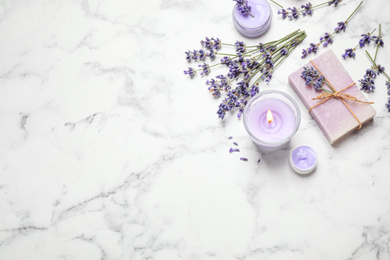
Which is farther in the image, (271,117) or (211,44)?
(211,44)

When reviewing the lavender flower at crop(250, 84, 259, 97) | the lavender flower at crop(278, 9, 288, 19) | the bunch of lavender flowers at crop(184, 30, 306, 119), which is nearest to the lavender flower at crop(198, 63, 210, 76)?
the bunch of lavender flowers at crop(184, 30, 306, 119)

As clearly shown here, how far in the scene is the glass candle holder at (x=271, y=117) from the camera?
1.25 metres

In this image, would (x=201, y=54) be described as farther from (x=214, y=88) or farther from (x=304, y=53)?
(x=304, y=53)

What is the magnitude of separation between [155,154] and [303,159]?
0.40 metres

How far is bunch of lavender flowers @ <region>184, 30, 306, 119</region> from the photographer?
1.30 meters

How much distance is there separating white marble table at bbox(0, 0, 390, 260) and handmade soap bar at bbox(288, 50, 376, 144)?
0.04 m

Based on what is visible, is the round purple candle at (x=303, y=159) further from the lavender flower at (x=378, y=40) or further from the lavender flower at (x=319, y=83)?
the lavender flower at (x=378, y=40)

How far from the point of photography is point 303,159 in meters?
1.28

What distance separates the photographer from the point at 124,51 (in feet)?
4.56

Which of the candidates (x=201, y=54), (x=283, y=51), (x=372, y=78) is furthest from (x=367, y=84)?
(x=201, y=54)

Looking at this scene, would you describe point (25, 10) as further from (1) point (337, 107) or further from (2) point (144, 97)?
(1) point (337, 107)

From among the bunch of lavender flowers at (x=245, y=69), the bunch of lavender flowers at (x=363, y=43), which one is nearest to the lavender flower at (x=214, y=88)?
the bunch of lavender flowers at (x=245, y=69)

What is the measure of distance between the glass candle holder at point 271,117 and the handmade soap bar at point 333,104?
0.06m

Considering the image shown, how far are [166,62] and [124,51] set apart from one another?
127mm
